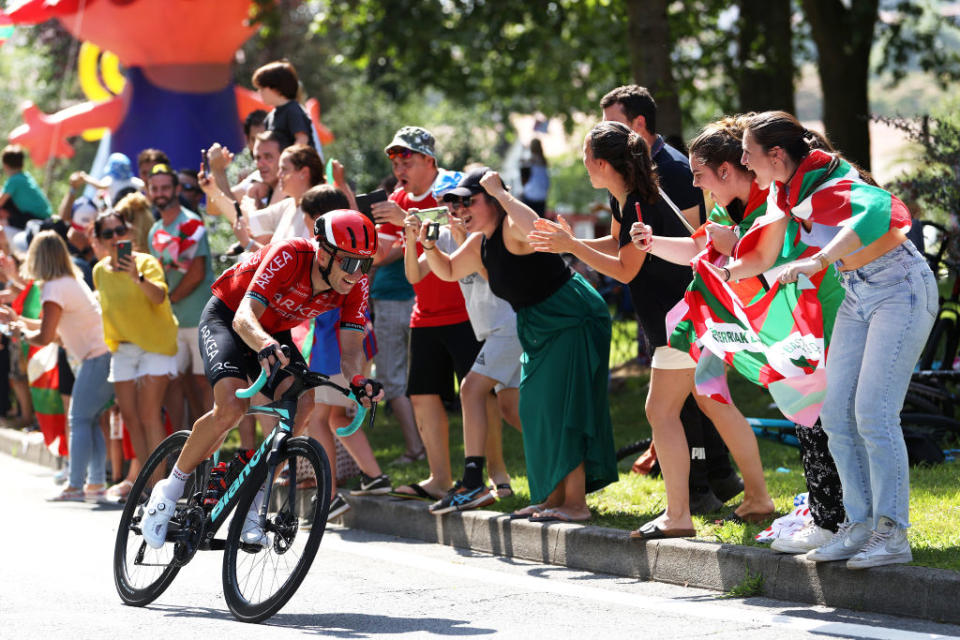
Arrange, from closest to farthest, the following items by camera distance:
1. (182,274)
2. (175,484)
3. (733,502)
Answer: (175,484) < (733,502) < (182,274)

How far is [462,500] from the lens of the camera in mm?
8422

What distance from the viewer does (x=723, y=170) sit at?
6789 millimetres

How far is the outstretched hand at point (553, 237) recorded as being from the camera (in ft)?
22.6

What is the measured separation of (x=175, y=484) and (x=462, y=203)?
7.48ft

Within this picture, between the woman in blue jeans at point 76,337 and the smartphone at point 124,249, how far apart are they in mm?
912

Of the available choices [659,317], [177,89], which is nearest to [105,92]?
[177,89]

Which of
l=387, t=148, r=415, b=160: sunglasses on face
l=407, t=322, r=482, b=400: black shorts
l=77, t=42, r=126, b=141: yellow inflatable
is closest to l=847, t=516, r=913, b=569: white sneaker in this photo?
l=407, t=322, r=482, b=400: black shorts

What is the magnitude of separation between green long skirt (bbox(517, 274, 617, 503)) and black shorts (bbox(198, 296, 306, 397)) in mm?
1492

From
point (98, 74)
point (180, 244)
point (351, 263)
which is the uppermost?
point (98, 74)

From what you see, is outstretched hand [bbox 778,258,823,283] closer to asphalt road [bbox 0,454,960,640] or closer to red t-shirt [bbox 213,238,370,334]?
asphalt road [bbox 0,454,960,640]

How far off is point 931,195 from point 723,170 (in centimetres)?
480

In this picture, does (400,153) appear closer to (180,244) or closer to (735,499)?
(180,244)

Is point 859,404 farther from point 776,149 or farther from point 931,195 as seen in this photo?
point 931,195

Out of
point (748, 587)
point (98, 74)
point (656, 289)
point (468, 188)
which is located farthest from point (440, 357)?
point (98, 74)
